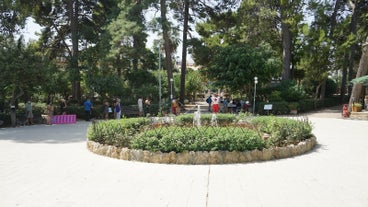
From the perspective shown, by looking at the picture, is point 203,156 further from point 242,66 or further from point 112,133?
point 242,66

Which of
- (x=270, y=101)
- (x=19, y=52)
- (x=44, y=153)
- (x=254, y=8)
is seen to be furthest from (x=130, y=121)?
(x=254, y=8)

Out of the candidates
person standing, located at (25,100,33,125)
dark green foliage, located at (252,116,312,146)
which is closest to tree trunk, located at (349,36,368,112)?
dark green foliage, located at (252,116,312,146)

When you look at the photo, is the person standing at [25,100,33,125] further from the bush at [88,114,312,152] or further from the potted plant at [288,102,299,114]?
the potted plant at [288,102,299,114]

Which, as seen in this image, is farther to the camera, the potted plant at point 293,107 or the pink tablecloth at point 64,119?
the potted plant at point 293,107

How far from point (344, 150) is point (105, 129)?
751cm

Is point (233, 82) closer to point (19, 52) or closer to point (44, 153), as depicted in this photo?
point (19, 52)

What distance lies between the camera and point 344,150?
10109 millimetres

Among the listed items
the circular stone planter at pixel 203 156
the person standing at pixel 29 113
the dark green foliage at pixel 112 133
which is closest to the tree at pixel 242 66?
the person standing at pixel 29 113

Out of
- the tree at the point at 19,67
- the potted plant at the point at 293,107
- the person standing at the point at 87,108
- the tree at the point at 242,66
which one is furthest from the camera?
the tree at the point at 242,66

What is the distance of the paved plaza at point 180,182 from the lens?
18.3ft

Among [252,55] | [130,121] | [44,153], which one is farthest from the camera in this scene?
[252,55]

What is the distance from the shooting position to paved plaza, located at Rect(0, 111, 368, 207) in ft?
18.3

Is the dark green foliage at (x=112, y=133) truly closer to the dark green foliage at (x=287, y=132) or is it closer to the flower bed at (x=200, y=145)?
the flower bed at (x=200, y=145)

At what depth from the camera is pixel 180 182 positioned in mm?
6664
